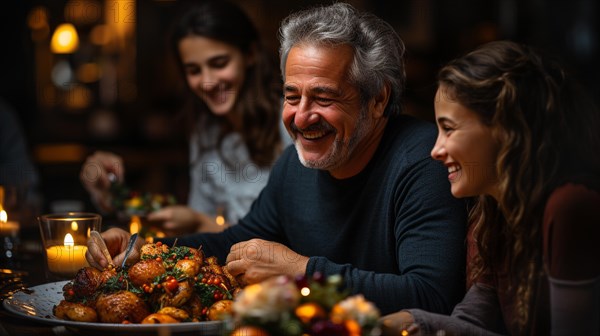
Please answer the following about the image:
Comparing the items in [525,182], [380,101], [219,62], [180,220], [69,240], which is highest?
[219,62]

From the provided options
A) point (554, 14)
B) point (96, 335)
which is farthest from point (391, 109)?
point (554, 14)

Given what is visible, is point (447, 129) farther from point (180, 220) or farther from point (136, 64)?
point (136, 64)

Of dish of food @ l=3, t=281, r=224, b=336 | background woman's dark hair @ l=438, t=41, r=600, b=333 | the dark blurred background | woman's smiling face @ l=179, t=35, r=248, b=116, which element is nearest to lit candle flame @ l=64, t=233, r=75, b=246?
dish of food @ l=3, t=281, r=224, b=336

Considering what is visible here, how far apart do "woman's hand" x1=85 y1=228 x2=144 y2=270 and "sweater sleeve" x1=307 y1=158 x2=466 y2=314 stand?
50cm

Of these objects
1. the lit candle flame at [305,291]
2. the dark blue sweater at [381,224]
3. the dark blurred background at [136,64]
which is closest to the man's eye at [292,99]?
the dark blue sweater at [381,224]

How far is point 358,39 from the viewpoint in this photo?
6.84ft

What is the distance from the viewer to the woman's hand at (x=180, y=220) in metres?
2.89

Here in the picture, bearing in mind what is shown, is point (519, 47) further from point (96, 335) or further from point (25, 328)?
point (25, 328)

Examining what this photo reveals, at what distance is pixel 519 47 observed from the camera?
1556 mm

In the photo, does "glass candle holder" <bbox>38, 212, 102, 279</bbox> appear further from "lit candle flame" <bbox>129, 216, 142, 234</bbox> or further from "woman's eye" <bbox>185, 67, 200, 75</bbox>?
"woman's eye" <bbox>185, 67, 200, 75</bbox>

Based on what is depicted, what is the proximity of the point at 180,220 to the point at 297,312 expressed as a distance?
1776mm

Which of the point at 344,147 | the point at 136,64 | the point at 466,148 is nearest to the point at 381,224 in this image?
the point at 344,147

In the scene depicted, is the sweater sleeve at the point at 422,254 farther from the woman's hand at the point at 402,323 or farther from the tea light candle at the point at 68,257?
the tea light candle at the point at 68,257

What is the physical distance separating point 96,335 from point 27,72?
589 centimetres
